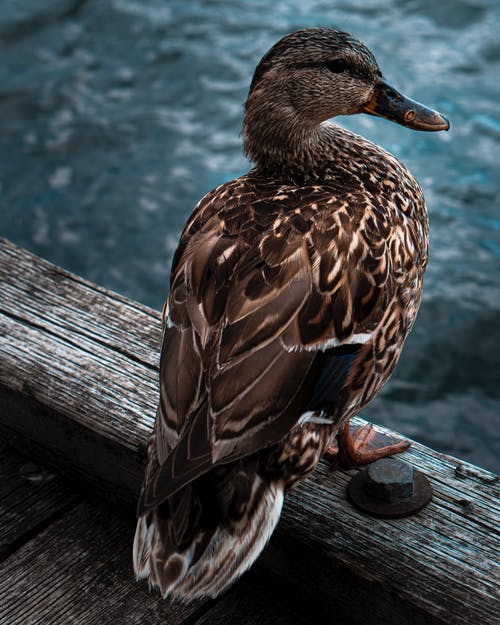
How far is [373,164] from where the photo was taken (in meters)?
2.46

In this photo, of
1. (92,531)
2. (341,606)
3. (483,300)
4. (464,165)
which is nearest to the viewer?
(341,606)

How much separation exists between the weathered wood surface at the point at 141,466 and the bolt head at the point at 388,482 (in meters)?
0.05

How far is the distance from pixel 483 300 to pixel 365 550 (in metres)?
3.82

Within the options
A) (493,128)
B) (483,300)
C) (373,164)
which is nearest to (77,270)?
(483,300)

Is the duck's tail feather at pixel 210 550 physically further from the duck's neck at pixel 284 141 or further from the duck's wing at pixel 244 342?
the duck's neck at pixel 284 141

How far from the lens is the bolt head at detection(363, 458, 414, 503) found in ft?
6.49

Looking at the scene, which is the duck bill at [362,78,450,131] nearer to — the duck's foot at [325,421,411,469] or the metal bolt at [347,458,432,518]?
the duck's foot at [325,421,411,469]

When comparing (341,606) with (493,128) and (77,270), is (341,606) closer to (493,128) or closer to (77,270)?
(77,270)

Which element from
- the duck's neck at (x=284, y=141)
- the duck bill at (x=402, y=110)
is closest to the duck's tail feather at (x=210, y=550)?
the duck's neck at (x=284, y=141)

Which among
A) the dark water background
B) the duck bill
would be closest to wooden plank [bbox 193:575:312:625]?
the duck bill

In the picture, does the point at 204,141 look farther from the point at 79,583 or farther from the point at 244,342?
the point at 244,342

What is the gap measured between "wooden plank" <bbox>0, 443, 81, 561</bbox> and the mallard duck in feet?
1.57

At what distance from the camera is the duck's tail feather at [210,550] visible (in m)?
Answer: 1.75

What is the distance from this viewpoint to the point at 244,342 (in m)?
1.77
